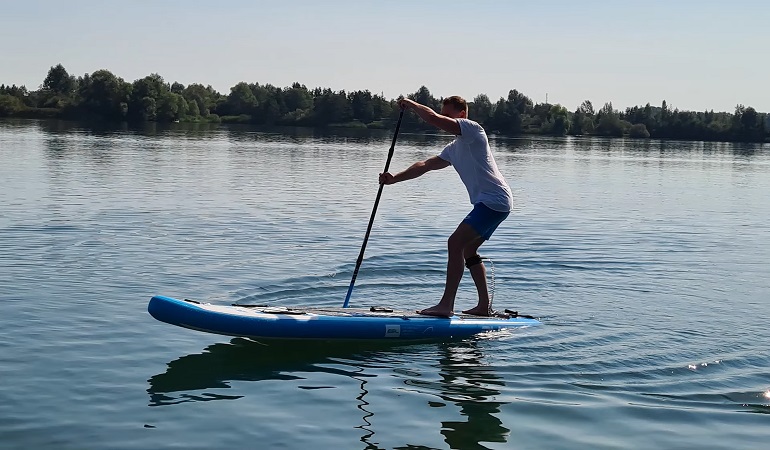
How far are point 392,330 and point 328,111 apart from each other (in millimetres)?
130872

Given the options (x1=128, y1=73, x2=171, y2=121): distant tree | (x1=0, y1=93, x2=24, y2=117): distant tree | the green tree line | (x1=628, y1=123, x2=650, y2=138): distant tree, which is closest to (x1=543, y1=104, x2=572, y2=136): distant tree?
the green tree line

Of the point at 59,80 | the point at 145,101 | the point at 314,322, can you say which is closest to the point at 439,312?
the point at 314,322

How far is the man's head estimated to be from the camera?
10.5m

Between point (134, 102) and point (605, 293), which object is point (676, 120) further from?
point (605, 293)

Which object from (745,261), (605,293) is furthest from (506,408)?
(745,261)

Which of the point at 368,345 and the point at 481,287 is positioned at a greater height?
the point at 481,287

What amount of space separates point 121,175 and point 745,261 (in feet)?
65.7

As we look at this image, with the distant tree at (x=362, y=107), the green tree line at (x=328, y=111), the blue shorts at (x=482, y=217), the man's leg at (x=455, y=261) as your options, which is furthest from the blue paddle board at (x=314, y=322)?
the distant tree at (x=362, y=107)

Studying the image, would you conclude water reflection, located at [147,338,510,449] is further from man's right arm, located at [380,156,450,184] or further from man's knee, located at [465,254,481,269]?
man's right arm, located at [380,156,450,184]

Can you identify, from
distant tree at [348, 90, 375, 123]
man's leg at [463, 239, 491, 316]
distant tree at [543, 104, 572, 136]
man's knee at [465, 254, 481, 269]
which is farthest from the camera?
distant tree at [348, 90, 375, 123]

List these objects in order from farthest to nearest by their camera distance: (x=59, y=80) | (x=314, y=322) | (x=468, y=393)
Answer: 1. (x=59, y=80)
2. (x=314, y=322)
3. (x=468, y=393)

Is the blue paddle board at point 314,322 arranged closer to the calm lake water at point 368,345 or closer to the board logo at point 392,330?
the board logo at point 392,330

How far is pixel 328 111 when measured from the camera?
13950 cm

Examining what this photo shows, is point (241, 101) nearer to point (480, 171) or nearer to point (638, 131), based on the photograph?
point (638, 131)
